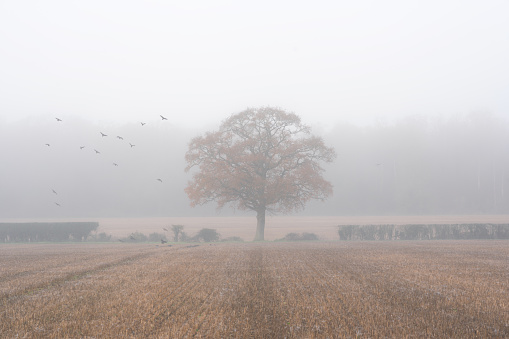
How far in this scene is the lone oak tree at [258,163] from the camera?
133 feet

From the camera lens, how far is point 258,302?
10188mm

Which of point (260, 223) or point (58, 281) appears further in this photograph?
point (260, 223)

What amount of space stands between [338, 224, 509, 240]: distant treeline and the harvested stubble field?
2649 cm

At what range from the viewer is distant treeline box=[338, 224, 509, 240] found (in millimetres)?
41688

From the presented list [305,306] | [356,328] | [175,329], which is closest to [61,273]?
[175,329]

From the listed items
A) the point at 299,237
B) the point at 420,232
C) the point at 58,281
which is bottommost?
the point at 299,237

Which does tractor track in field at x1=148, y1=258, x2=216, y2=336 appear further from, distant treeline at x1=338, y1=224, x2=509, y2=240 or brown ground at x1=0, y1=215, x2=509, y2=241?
brown ground at x1=0, y1=215, x2=509, y2=241

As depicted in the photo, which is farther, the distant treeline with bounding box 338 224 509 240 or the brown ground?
the brown ground

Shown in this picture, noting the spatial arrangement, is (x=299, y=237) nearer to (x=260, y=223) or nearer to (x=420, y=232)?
(x=260, y=223)

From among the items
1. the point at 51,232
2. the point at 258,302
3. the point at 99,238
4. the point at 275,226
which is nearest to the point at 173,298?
the point at 258,302

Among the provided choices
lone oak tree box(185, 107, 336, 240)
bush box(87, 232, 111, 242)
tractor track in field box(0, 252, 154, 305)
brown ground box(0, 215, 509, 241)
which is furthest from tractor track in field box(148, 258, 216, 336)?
bush box(87, 232, 111, 242)

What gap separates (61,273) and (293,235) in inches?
1255

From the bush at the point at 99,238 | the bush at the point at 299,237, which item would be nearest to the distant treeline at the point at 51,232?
the bush at the point at 99,238

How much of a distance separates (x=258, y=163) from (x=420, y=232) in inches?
844
